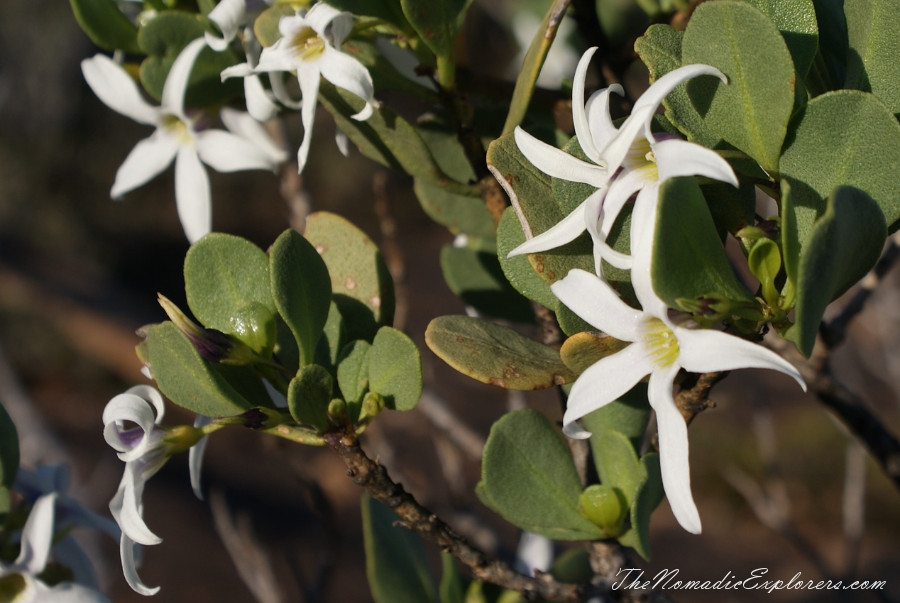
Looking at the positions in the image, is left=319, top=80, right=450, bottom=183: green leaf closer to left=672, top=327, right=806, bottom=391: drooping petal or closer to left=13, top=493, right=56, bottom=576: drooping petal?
left=672, top=327, right=806, bottom=391: drooping petal

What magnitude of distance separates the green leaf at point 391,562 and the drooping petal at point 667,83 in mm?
593

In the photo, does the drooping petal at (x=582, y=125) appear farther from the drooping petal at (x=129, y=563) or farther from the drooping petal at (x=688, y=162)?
the drooping petal at (x=129, y=563)

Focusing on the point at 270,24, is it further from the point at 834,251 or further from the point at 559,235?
the point at 834,251

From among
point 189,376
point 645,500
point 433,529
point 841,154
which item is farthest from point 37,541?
point 841,154

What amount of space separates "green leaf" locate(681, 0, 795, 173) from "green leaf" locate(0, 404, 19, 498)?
73cm

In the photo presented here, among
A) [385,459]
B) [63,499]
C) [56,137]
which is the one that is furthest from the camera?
[56,137]

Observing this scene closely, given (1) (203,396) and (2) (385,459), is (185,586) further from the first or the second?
(1) (203,396)

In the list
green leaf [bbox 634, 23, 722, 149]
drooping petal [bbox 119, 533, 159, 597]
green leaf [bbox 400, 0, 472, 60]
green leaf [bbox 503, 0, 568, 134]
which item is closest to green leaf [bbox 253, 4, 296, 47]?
green leaf [bbox 400, 0, 472, 60]

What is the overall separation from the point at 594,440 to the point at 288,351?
1.02 ft

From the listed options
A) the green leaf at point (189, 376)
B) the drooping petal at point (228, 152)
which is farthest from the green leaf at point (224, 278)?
the drooping petal at point (228, 152)

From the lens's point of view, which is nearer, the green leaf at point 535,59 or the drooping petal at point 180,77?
the green leaf at point 535,59

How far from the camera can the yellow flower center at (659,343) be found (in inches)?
22.9

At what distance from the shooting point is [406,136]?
772mm

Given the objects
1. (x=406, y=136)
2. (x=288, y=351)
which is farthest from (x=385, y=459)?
(x=406, y=136)
